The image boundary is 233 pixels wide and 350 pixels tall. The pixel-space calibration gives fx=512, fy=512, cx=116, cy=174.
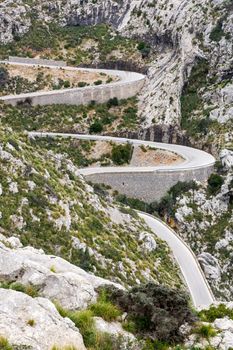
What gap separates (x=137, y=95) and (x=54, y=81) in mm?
12118

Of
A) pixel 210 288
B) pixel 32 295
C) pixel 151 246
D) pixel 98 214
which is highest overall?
pixel 32 295

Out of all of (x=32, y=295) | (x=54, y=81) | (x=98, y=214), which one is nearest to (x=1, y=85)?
(x=54, y=81)

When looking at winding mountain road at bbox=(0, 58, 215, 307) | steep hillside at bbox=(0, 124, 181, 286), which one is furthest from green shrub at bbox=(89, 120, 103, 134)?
steep hillside at bbox=(0, 124, 181, 286)

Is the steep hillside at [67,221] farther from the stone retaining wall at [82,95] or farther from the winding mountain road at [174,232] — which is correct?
the stone retaining wall at [82,95]

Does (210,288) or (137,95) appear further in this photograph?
(137,95)

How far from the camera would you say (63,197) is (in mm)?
29281

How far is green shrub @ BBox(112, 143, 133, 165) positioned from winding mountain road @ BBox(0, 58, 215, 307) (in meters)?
1.93

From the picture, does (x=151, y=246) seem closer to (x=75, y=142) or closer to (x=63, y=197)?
(x=63, y=197)

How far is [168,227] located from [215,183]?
9478 mm

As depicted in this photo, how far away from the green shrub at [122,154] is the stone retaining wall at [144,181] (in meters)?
5.80

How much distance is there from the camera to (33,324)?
10.1m

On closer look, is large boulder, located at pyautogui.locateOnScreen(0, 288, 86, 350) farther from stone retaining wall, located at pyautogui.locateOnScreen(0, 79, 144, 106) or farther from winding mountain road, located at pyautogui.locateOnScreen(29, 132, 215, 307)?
stone retaining wall, located at pyautogui.locateOnScreen(0, 79, 144, 106)

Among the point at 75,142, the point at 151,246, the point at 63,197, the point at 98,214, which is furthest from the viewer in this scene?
the point at 75,142

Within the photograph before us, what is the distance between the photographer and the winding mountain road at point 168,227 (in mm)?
34503
